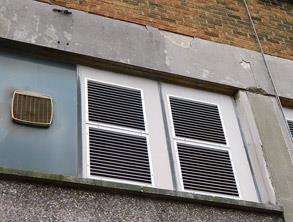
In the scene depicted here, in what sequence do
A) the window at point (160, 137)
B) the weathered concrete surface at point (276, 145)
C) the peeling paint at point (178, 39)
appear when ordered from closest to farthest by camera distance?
the window at point (160, 137), the weathered concrete surface at point (276, 145), the peeling paint at point (178, 39)

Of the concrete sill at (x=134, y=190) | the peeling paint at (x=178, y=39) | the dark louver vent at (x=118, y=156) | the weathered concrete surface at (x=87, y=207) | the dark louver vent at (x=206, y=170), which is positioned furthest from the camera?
the peeling paint at (x=178, y=39)

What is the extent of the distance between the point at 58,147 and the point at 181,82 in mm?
2167

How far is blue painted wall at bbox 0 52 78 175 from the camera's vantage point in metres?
6.07

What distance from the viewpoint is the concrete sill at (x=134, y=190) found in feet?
18.3

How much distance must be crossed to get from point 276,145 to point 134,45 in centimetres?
234

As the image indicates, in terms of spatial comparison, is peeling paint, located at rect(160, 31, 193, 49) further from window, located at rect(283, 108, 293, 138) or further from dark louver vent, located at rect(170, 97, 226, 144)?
window, located at rect(283, 108, 293, 138)

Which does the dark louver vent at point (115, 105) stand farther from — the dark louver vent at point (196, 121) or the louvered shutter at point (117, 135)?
the dark louver vent at point (196, 121)

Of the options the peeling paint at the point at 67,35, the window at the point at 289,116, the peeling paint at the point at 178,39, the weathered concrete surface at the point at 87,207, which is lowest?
the weathered concrete surface at the point at 87,207

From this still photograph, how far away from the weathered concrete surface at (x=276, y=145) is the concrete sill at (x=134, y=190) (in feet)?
0.94

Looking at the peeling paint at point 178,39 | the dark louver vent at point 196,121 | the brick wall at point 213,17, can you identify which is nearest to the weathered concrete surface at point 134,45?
the peeling paint at point 178,39

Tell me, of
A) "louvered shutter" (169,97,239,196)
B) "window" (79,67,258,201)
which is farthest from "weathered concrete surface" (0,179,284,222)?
"louvered shutter" (169,97,239,196)

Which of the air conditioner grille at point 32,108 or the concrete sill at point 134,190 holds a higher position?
the air conditioner grille at point 32,108

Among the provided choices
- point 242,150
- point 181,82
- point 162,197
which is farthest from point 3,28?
point 242,150

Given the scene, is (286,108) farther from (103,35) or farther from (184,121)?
(103,35)
